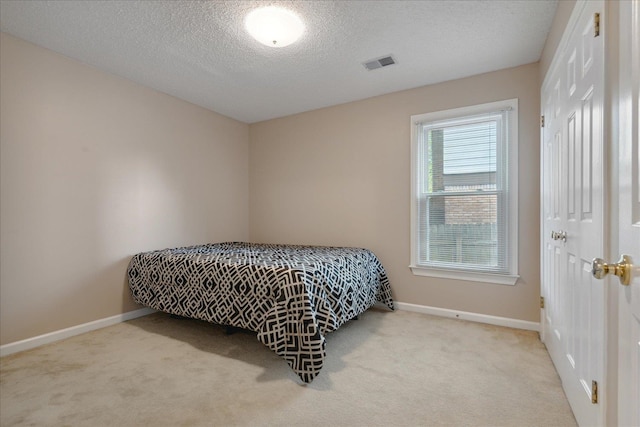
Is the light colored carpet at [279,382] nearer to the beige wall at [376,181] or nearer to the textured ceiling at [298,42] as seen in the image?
the beige wall at [376,181]

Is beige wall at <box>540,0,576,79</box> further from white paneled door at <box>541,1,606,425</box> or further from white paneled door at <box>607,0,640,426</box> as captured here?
white paneled door at <box>607,0,640,426</box>

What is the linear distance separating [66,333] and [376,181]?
3221 millimetres

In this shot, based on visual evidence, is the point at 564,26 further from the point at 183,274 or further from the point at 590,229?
the point at 183,274

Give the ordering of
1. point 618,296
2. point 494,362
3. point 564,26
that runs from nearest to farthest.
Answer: point 618,296 → point 564,26 → point 494,362

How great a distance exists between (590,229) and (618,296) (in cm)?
38

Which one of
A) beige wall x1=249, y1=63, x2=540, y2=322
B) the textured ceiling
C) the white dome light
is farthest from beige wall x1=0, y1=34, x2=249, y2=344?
the white dome light

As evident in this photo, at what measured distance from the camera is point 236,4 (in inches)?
80.5

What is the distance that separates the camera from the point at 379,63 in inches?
111

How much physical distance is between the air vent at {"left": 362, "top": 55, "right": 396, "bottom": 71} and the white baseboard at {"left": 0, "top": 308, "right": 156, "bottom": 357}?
10.8ft

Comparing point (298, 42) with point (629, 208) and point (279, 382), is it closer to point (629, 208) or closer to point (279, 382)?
point (629, 208)

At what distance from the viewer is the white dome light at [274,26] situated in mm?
2104

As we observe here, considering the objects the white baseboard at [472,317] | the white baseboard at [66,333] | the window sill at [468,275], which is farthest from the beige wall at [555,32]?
the white baseboard at [66,333]

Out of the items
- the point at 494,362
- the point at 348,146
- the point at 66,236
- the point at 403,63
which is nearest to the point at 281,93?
the point at 348,146

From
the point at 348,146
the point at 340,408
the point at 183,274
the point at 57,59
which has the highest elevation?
the point at 57,59
